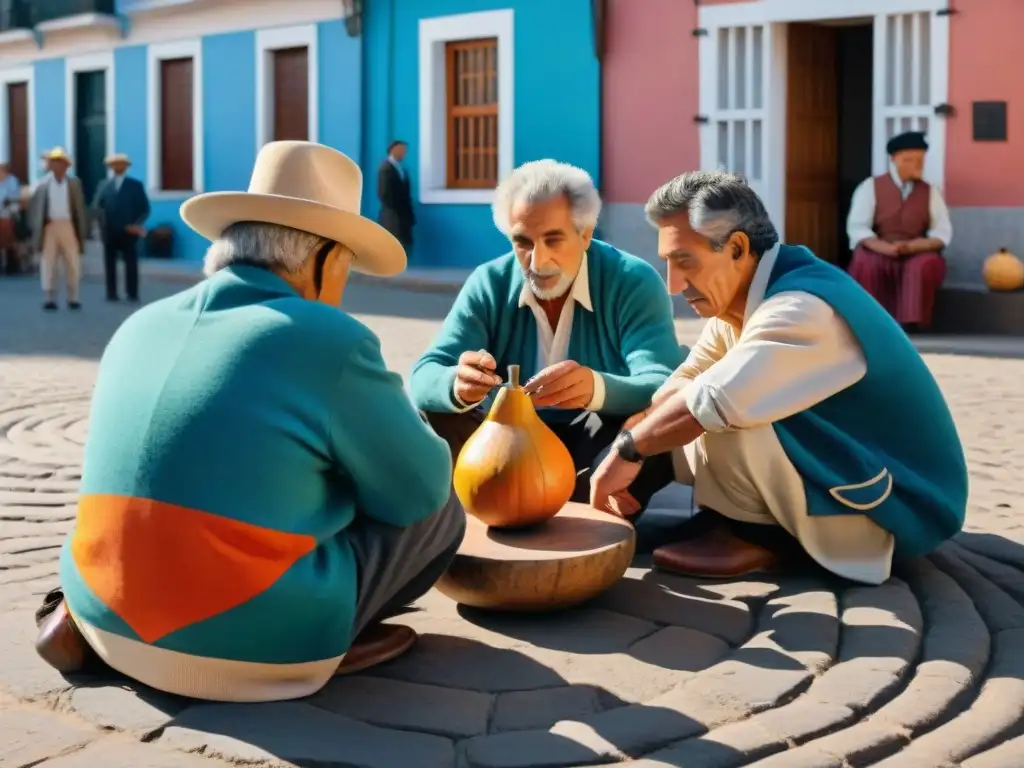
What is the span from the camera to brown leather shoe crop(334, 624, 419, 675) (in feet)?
10.9

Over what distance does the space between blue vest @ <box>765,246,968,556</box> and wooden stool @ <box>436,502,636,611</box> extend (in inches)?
22.7

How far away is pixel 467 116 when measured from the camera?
18.1 m

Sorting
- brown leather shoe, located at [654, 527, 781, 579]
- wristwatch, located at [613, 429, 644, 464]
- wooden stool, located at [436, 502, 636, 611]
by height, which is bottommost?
brown leather shoe, located at [654, 527, 781, 579]

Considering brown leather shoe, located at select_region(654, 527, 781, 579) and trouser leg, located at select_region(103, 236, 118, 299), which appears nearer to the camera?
brown leather shoe, located at select_region(654, 527, 781, 579)

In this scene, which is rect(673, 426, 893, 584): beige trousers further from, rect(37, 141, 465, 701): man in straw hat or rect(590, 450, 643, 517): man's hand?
rect(37, 141, 465, 701): man in straw hat

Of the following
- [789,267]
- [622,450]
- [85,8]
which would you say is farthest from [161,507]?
[85,8]

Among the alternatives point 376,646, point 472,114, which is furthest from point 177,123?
point 376,646

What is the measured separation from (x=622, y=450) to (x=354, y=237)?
1.18 m

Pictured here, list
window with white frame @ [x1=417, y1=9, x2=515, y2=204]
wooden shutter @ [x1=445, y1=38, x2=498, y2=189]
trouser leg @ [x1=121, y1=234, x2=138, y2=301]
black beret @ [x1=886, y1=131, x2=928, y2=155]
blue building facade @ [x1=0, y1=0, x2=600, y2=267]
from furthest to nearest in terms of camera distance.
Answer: wooden shutter @ [x1=445, y1=38, x2=498, y2=189], window with white frame @ [x1=417, y1=9, x2=515, y2=204], blue building facade @ [x1=0, y1=0, x2=600, y2=267], trouser leg @ [x1=121, y1=234, x2=138, y2=301], black beret @ [x1=886, y1=131, x2=928, y2=155]

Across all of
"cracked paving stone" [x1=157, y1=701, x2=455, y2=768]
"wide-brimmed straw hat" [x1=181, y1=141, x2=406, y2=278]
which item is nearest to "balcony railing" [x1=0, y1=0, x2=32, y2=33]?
"wide-brimmed straw hat" [x1=181, y1=141, x2=406, y2=278]

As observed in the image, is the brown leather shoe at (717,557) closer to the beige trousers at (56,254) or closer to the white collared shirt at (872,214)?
the white collared shirt at (872,214)

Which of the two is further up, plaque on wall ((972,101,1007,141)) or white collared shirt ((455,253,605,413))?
plaque on wall ((972,101,1007,141))

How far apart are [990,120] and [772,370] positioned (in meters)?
10.1

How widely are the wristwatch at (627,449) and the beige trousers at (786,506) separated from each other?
24 cm
